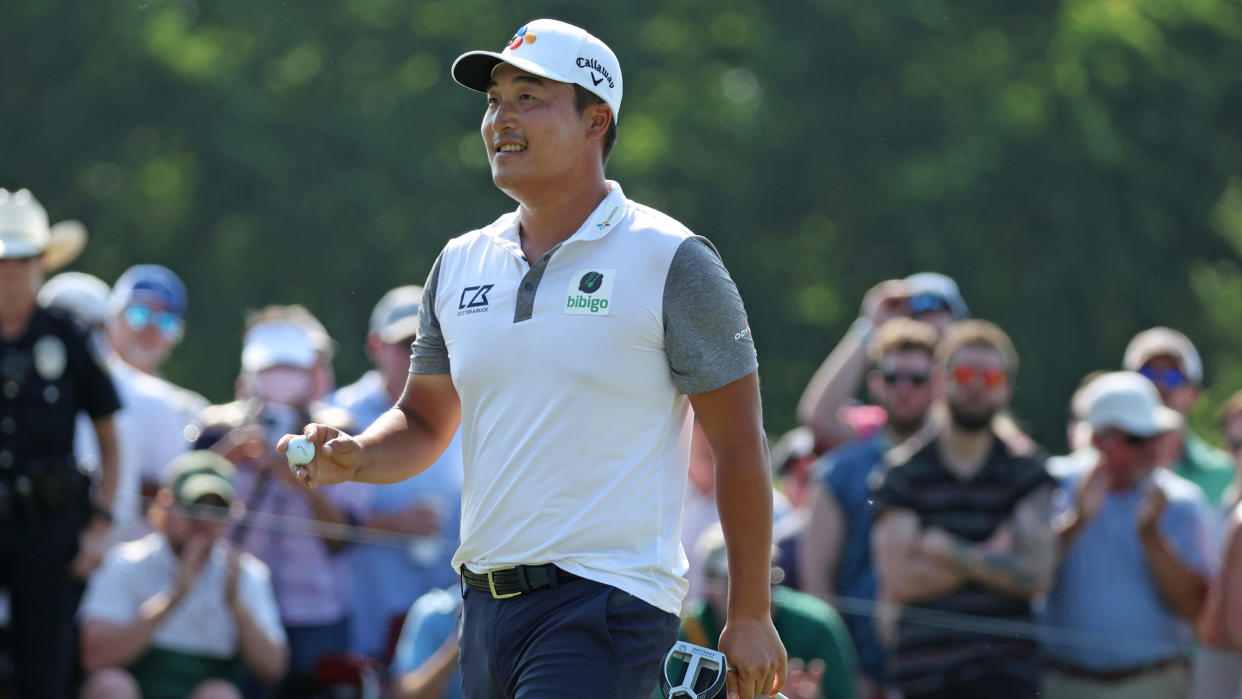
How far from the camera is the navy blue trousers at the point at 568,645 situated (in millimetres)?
4227

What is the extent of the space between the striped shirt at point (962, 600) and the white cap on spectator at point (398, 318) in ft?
8.05

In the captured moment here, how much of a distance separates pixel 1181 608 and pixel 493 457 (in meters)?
4.75

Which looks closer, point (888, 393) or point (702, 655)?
point (702, 655)

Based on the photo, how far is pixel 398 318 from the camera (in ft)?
29.2

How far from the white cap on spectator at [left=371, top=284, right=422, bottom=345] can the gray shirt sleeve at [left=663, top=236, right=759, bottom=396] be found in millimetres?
4294

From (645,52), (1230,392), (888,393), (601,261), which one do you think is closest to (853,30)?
(645,52)

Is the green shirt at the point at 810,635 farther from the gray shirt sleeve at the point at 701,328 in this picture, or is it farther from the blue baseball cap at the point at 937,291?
the gray shirt sleeve at the point at 701,328

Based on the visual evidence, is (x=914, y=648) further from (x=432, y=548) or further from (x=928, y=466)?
(x=432, y=548)

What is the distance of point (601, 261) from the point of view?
4387mm

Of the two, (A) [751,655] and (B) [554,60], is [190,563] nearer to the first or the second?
(B) [554,60]

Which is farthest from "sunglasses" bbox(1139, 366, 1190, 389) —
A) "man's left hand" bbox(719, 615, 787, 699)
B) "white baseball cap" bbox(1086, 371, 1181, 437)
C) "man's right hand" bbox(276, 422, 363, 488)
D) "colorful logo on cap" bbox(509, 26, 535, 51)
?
"man's right hand" bbox(276, 422, 363, 488)

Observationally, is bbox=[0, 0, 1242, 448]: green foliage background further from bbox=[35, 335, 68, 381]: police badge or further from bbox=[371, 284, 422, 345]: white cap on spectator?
bbox=[35, 335, 68, 381]: police badge

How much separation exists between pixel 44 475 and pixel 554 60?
4.22 meters

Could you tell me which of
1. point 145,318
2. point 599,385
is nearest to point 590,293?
point 599,385
